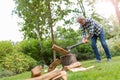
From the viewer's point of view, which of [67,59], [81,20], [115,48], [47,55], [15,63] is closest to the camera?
[67,59]

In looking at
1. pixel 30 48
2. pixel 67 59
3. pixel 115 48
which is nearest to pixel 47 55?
pixel 30 48

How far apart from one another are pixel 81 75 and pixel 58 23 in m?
11.5

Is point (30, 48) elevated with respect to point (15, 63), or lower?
elevated

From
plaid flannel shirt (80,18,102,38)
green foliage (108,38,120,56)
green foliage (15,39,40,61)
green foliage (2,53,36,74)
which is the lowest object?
green foliage (108,38,120,56)

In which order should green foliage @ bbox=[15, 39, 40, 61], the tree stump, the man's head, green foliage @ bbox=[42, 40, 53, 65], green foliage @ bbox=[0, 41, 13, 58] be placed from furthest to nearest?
1. green foliage @ bbox=[42, 40, 53, 65]
2. green foliage @ bbox=[15, 39, 40, 61]
3. green foliage @ bbox=[0, 41, 13, 58]
4. the man's head
5. the tree stump

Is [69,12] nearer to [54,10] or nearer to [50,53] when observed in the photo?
[54,10]

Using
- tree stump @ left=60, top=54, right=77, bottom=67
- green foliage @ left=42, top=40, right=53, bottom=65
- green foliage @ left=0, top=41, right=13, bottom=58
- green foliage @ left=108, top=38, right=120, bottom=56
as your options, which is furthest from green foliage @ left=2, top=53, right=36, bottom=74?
tree stump @ left=60, top=54, right=77, bottom=67

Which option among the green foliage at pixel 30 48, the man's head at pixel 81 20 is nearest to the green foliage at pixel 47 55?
the green foliage at pixel 30 48

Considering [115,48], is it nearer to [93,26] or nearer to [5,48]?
[5,48]

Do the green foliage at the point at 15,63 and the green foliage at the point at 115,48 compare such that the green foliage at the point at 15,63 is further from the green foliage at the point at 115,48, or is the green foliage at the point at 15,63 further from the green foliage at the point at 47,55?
the green foliage at the point at 115,48

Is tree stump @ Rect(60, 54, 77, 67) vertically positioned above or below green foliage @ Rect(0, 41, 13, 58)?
below

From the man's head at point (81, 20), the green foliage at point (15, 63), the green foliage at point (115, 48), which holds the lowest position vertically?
the green foliage at point (115, 48)

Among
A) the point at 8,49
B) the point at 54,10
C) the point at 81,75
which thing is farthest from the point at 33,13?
the point at 81,75

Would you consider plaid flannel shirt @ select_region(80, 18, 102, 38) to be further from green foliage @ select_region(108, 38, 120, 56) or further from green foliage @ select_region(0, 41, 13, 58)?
green foliage @ select_region(108, 38, 120, 56)
